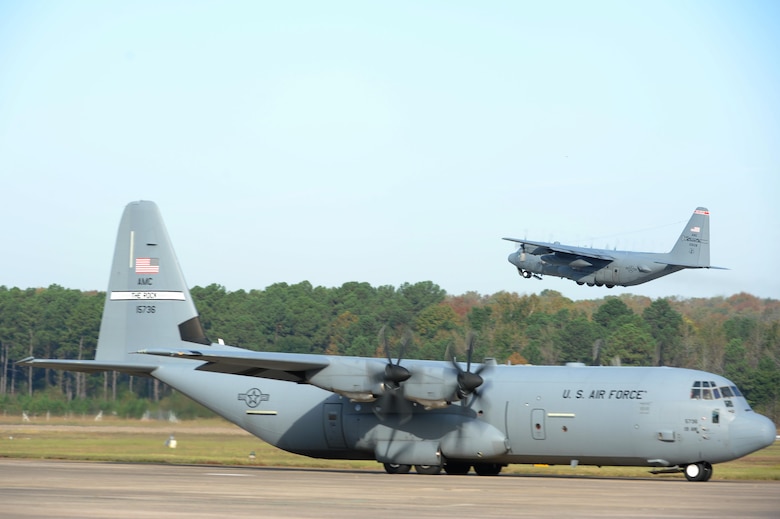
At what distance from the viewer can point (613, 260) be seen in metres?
50.7

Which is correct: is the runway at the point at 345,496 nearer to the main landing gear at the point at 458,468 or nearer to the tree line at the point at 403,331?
the main landing gear at the point at 458,468

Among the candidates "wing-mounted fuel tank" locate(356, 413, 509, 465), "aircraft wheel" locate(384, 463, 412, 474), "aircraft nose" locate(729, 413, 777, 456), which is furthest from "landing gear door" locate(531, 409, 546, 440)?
"aircraft nose" locate(729, 413, 777, 456)

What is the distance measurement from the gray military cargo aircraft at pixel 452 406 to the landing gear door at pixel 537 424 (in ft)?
0.07

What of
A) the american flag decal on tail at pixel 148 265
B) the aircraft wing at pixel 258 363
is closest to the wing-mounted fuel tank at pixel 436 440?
the aircraft wing at pixel 258 363

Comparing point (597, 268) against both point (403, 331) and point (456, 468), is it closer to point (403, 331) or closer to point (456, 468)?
point (403, 331)

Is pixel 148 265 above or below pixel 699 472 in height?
above

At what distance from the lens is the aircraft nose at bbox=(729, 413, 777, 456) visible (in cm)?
2270

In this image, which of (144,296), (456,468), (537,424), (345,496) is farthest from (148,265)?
Answer: (345,496)

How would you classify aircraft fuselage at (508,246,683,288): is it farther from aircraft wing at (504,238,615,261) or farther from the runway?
the runway

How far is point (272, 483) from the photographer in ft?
68.1

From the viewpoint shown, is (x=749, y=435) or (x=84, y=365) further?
(x=84, y=365)

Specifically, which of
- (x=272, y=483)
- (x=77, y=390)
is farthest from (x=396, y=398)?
(x=77, y=390)

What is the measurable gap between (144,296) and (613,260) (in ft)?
92.0

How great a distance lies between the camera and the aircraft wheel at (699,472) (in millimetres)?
→ 23297
